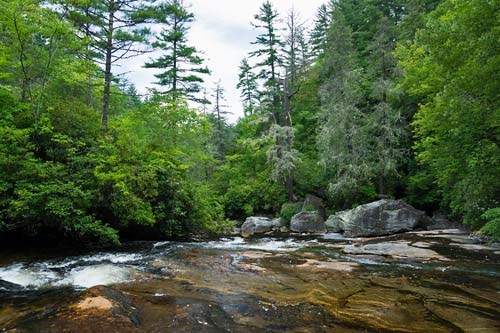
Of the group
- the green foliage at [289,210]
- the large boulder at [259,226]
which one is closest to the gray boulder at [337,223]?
the green foliage at [289,210]

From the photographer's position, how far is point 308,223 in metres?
18.4

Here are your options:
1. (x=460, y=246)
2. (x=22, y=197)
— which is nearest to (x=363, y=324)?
(x=460, y=246)

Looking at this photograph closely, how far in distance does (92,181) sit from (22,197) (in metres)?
1.84

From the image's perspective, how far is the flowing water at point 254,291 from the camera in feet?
14.6

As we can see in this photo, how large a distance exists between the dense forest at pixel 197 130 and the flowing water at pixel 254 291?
1718 mm

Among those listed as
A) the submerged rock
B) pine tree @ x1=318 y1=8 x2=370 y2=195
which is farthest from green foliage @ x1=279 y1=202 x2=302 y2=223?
the submerged rock

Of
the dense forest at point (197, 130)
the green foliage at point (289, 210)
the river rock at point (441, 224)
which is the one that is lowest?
the river rock at point (441, 224)

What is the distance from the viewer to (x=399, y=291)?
Result: 610cm

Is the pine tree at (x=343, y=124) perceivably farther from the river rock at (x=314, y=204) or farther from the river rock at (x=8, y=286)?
the river rock at (x=8, y=286)

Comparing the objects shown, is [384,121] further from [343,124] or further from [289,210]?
[289,210]

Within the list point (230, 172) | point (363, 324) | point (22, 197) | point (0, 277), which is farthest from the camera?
point (230, 172)

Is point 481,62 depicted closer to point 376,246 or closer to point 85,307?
point 376,246

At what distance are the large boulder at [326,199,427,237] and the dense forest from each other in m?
1.90

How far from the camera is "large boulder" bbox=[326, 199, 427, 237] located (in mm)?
15930
